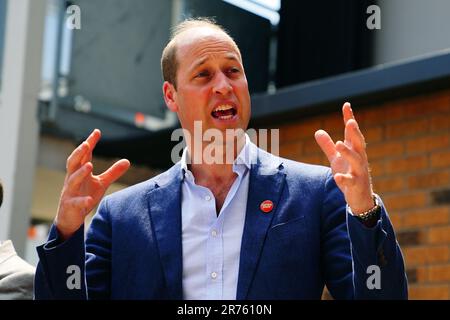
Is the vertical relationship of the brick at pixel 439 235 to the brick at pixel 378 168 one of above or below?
below

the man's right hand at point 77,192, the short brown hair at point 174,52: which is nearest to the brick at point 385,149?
the short brown hair at point 174,52

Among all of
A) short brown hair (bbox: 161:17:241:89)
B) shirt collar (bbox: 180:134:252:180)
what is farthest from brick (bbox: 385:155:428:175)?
shirt collar (bbox: 180:134:252:180)

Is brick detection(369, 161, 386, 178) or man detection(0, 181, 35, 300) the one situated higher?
brick detection(369, 161, 386, 178)

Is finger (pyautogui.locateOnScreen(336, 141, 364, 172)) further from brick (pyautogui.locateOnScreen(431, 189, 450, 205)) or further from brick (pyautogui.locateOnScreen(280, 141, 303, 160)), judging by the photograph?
brick (pyautogui.locateOnScreen(280, 141, 303, 160))

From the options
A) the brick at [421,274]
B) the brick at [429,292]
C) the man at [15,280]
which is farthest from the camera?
the brick at [421,274]

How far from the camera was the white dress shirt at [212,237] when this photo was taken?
2736mm

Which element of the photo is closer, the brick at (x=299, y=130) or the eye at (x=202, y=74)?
the eye at (x=202, y=74)

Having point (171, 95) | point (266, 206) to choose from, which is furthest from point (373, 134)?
point (266, 206)

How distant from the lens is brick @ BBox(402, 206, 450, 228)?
17.3ft

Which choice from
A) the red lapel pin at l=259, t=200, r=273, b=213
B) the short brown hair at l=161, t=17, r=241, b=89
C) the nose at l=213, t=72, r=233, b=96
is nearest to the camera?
the red lapel pin at l=259, t=200, r=273, b=213

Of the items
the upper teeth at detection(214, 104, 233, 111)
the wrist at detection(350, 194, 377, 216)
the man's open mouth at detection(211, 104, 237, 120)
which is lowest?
the wrist at detection(350, 194, 377, 216)

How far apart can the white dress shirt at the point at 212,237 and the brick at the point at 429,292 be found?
2544 millimetres

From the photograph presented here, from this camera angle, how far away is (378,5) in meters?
5.91

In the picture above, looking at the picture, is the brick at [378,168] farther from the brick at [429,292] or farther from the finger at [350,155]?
the finger at [350,155]
